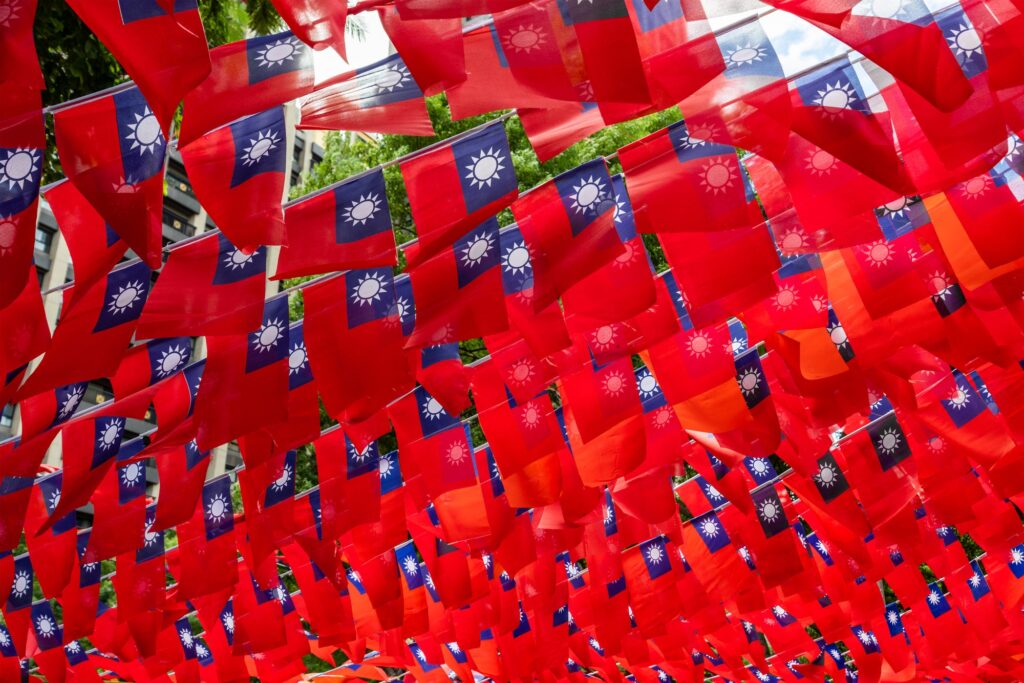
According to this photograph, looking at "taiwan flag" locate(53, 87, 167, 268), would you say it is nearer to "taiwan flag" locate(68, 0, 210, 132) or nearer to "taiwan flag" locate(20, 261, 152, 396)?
"taiwan flag" locate(68, 0, 210, 132)

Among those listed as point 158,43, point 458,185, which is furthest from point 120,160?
point 458,185

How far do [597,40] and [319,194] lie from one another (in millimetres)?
1448

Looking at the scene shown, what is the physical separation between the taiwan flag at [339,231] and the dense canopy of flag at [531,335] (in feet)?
0.05

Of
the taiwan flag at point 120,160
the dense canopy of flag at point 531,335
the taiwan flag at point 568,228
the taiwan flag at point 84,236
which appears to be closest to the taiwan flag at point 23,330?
the dense canopy of flag at point 531,335

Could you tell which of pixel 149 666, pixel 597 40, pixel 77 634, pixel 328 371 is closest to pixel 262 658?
pixel 149 666

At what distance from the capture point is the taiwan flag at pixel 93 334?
165 inches

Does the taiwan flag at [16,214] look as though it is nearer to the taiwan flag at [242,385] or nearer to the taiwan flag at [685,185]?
the taiwan flag at [242,385]

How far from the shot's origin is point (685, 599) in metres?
8.23

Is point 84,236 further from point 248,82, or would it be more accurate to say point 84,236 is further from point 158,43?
point 158,43

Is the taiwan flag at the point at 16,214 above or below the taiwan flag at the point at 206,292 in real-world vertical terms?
above

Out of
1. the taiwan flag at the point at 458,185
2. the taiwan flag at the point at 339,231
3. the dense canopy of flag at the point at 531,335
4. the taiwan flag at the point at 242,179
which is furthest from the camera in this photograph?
the taiwan flag at the point at 458,185

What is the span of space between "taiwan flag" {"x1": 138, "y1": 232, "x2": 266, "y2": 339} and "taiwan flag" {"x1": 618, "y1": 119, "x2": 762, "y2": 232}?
5.43 ft

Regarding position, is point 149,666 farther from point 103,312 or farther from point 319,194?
point 319,194

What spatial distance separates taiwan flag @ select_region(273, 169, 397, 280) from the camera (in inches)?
159
